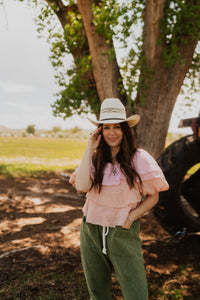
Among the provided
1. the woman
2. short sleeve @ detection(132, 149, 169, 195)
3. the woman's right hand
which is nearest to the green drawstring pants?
the woman

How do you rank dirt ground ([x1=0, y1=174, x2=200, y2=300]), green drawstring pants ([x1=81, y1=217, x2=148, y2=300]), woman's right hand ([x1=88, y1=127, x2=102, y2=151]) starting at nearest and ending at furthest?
green drawstring pants ([x1=81, y1=217, x2=148, y2=300]), woman's right hand ([x1=88, y1=127, x2=102, y2=151]), dirt ground ([x1=0, y1=174, x2=200, y2=300])

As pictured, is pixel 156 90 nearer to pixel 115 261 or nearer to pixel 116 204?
pixel 116 204

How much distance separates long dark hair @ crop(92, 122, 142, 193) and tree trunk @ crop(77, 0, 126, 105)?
372 cm

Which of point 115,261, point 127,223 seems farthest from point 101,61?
point 115,261

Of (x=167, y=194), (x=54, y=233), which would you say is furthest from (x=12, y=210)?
(x=167, y=194)

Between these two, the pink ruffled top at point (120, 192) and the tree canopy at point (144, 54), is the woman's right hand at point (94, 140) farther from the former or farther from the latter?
the tree canopy at point (144, 54)

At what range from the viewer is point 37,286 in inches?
108

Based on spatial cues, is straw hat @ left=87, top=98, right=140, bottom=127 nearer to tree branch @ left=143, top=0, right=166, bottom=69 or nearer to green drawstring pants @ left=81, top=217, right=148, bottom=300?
green drawstring pants @ left=81, top=217, right=148, bottom=300

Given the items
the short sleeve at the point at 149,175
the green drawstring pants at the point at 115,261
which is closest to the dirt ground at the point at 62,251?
the green drawstring pants at the point at 115,261

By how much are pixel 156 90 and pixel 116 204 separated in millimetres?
4169

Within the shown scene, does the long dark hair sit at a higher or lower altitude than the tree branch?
lower

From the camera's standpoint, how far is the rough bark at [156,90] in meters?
5.35

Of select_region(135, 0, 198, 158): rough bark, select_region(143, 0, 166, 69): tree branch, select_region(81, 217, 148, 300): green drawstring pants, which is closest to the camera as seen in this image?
select_region(81, 217, 148, 300): green drawstring pants

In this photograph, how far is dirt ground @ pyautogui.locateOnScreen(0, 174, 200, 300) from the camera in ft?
8.96
